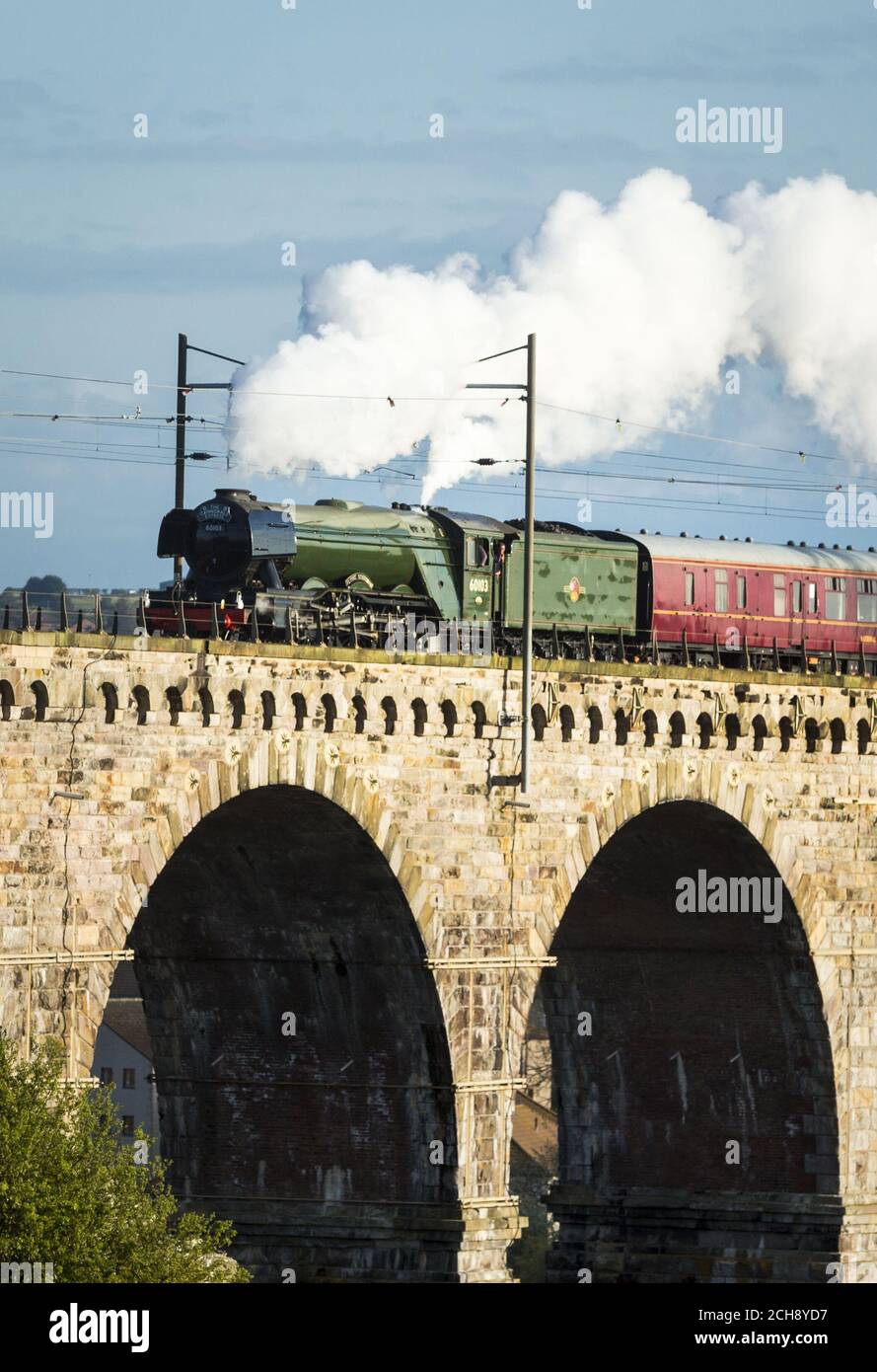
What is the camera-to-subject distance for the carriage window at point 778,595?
71062 millimetres

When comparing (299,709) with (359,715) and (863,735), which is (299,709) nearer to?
(359,715)

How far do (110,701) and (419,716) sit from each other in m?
8.55

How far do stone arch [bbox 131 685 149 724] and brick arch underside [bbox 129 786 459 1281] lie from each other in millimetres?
4433

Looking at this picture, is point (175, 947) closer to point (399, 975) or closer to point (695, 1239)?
point (399, 975)

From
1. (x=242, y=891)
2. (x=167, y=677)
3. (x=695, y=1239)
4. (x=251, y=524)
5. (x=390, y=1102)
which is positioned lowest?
(x=695, y=1239)

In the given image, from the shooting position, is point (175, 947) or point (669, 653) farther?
point (669, 653)

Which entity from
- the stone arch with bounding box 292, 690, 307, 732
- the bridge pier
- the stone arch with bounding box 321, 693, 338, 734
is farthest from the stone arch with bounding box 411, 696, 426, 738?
the bridge pier

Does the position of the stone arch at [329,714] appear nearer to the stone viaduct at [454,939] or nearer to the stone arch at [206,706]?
the stone viaduct at [454,939]

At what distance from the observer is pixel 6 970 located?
4534 cm

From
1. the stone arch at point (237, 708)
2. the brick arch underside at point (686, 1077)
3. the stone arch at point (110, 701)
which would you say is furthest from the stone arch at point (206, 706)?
the brick arch underside at point (686, 1077)

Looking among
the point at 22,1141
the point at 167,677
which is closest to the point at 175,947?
the point at 167,677

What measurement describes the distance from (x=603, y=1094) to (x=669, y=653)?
37.8ft

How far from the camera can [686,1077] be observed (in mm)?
68875

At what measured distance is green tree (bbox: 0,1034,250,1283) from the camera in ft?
140
